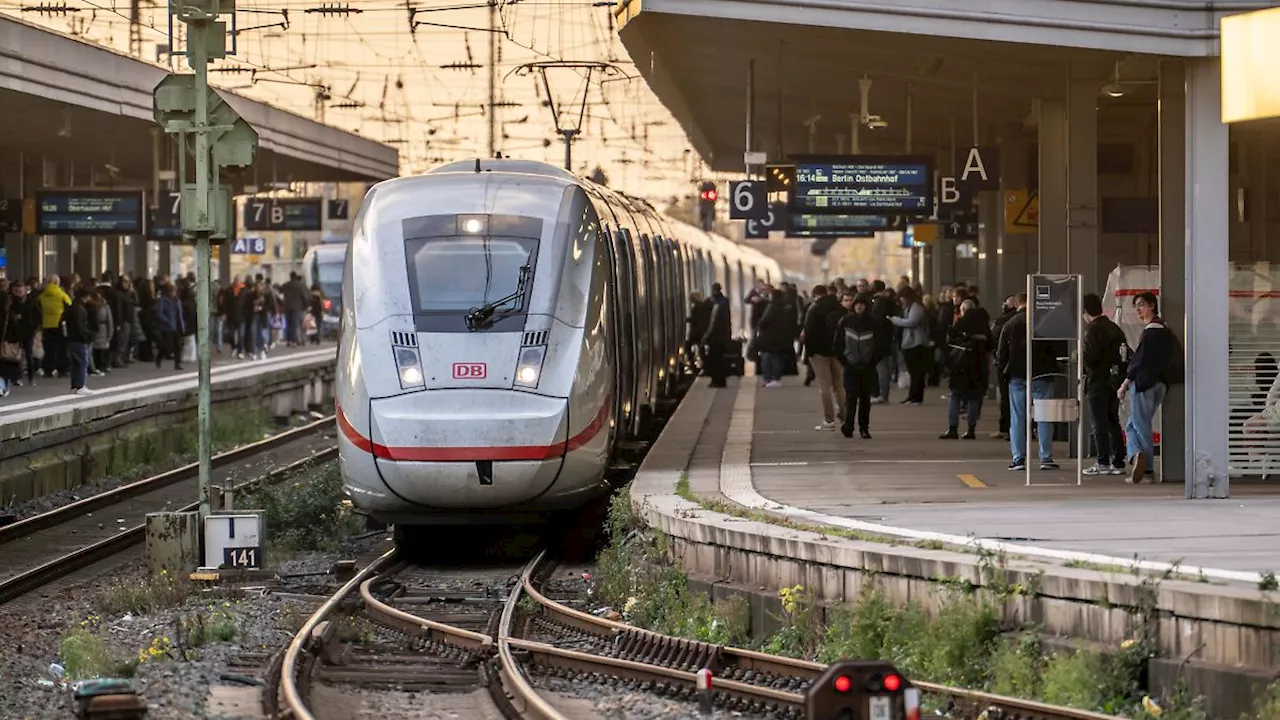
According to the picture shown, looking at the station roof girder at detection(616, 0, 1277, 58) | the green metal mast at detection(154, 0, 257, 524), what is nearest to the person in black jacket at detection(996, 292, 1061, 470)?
the station roof girder at detection(616, 0, 1277, 58)

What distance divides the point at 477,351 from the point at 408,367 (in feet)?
1.65

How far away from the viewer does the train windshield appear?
15289 mm

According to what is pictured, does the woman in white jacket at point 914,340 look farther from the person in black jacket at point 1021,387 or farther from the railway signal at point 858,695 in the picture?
the railway signal at point 858,695

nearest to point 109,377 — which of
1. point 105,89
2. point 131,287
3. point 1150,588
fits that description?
point 131,287

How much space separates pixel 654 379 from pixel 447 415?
883 cm

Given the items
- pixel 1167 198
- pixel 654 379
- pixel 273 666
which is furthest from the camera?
pixel 654 379

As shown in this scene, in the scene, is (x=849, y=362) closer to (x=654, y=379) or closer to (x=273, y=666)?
(x=654, y=379)

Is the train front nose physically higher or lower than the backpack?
lower

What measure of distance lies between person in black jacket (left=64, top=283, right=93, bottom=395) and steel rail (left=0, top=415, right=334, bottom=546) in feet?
8.86

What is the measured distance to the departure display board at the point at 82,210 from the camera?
34.4 m

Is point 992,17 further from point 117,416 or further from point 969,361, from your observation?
point 117,416

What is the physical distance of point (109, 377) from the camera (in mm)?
34812

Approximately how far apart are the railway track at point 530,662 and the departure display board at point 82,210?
71.6ft

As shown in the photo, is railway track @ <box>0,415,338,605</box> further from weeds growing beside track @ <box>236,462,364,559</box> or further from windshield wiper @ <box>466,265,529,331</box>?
windshield wiper @ <box>466,265,529,331</box>
